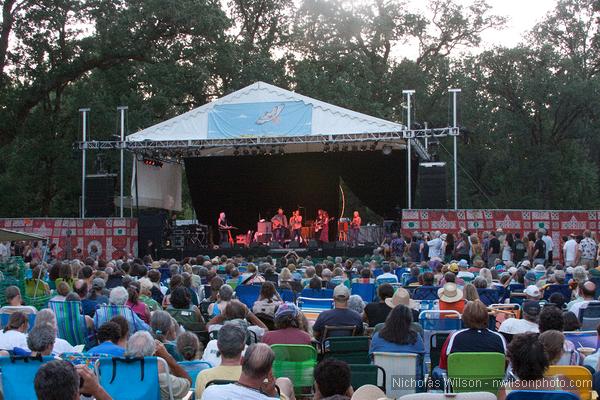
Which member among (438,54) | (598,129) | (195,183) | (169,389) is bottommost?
(169,389)

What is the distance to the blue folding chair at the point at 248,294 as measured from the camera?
33.3 ft

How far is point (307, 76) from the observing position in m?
31.7

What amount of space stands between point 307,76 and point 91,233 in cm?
1124

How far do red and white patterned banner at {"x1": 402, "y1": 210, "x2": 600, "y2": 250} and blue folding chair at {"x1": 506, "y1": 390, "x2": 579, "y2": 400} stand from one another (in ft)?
58.2

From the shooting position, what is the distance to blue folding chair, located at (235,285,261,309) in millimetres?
10156

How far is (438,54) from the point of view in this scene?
37594mm

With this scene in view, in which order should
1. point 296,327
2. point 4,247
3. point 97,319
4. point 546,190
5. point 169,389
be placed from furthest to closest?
point 546,190
point 4,247
point 97,319
point 296,327
point 169,389

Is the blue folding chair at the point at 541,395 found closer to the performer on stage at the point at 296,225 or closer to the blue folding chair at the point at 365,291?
the blue folding chair at the point at 365,291

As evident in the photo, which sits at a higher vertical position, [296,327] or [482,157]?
[482,157]

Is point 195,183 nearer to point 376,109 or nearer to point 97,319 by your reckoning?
point 376,109

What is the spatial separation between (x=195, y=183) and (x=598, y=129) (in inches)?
651

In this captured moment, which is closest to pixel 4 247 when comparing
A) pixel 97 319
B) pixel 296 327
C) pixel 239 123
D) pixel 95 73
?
pixel 239 123

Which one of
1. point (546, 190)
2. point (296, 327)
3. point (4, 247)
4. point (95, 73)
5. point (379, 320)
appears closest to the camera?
point (296, 327)

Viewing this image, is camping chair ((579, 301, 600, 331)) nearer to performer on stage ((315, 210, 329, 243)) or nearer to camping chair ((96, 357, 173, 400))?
camping chair ((96, 357, 173, 400))
